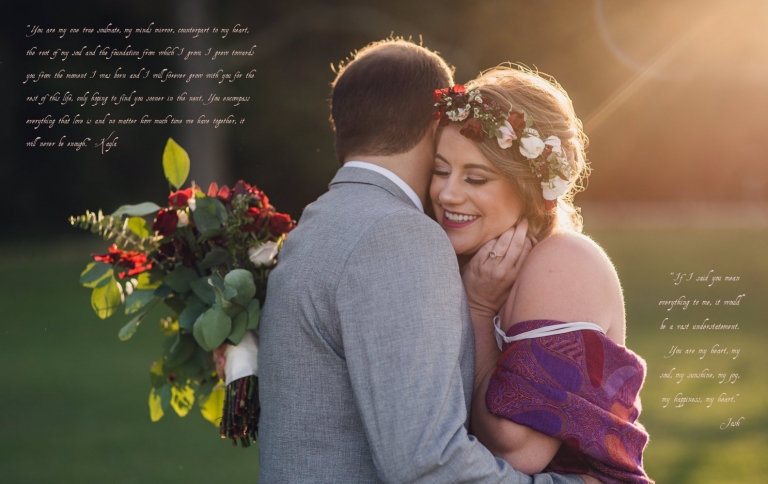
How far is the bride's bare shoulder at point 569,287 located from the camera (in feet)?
8.25

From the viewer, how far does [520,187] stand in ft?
9.33

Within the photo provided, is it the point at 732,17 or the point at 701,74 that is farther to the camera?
the point at 701,74

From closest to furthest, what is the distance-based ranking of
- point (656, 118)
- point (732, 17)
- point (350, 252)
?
point (350, 252)
point (732, 17)
point (656, 118)

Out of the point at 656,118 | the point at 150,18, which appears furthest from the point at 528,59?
the point at 150,18

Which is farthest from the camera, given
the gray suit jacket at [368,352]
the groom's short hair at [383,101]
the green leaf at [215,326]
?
the green leaf at [215,326]

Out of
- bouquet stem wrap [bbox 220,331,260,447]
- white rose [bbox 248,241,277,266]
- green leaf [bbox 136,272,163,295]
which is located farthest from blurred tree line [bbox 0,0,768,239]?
bouquet stem wrap [bbox 220,331,260,447]

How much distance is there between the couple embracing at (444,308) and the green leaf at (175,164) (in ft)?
2.61

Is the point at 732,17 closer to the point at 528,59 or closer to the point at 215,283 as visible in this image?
the point at 528,59

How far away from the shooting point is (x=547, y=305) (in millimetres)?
2516

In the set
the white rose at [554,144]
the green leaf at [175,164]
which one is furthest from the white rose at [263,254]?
the white rose at [554,144]

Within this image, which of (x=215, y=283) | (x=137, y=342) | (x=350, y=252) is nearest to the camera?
(x=350, y=252)

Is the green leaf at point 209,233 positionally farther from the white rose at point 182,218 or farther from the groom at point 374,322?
the groom at point 374,322

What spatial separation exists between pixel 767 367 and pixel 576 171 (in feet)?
26.1

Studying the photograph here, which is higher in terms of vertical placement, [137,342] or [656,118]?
[656,118]
